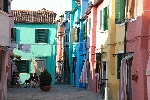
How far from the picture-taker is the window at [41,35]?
35.0 m

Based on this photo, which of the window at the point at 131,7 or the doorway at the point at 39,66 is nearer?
the window at the point at 131,7

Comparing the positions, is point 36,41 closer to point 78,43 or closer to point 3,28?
point 78,43

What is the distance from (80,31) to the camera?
32.8 metres

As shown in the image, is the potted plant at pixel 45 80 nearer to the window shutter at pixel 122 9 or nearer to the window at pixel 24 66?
the window at pixel 24 66

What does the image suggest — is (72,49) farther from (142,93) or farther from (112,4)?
(142,93)

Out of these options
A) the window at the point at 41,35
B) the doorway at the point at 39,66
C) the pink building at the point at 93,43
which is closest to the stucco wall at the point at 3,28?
the pink building at the point at 93,43

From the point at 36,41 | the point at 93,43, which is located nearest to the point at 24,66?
the point at 36,41

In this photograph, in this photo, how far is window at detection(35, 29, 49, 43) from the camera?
115 feet

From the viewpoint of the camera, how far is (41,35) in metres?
35.2

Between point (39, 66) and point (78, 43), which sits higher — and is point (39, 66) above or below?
below

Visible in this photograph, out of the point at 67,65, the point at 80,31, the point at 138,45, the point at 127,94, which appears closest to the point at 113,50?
the point at 127,94

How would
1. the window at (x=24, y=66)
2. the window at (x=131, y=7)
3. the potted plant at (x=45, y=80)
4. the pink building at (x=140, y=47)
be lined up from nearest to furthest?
the pink building at (x=140, y=47)
the window at (x=131, y=7)
the potted plant at (x=45, y=80)
the window at (x=24, y=66)

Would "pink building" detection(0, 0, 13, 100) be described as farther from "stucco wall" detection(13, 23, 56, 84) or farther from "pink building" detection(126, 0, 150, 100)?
"stucco wall" detection(13, 23, 56, 84)

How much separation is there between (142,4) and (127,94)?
15.5 ft
